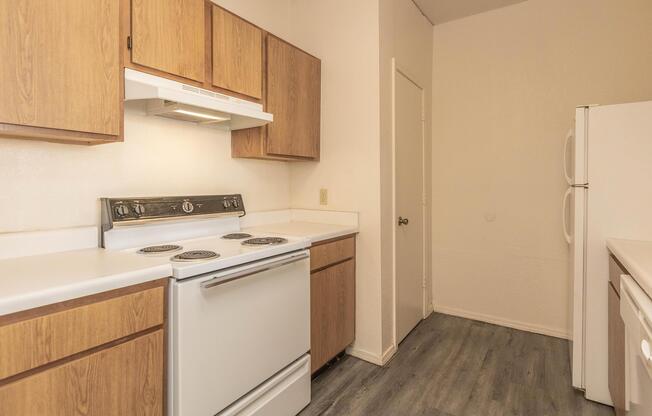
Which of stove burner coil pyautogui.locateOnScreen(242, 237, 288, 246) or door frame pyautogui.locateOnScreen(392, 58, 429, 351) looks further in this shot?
door frame pyautogui.locateOnScreen(392, 58, 429, 351)

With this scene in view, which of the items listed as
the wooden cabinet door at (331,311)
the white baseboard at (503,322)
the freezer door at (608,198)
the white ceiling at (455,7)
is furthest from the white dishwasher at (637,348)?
the white ceiling at (455,7)

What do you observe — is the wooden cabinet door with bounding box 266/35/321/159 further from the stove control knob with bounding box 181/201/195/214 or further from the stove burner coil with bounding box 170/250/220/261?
the stove burner coil with bounding box 170/250/220/261

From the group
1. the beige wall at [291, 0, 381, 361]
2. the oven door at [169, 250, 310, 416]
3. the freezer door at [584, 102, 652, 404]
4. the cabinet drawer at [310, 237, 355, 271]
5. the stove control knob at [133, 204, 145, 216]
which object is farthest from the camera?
the beige wall at [291, 0, 381, 361]

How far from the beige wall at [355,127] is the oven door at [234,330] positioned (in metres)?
0.65

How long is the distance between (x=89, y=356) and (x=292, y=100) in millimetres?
1751

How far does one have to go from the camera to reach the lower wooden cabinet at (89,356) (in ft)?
3.06

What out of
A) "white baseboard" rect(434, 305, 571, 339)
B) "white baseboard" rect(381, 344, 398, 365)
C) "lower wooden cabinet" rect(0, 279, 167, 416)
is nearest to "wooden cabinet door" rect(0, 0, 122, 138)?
"lower wooden cabinet" rect(0, 279, 167, 416)

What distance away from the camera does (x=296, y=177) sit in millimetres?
2740

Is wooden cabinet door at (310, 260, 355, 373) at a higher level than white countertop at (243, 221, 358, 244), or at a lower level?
lower

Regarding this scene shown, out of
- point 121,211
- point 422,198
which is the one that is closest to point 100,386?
point 121,211

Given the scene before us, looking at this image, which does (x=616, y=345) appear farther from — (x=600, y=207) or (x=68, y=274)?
(x=68, y=274)

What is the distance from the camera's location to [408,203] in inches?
110

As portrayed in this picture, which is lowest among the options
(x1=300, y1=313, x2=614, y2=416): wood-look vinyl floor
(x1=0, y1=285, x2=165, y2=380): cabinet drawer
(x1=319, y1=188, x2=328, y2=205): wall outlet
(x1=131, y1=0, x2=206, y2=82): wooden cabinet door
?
(x1=300, y1=313, x2=614, y2=416): wood-look vinyl floor

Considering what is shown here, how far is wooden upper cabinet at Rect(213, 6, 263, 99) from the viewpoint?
1.80 metres
